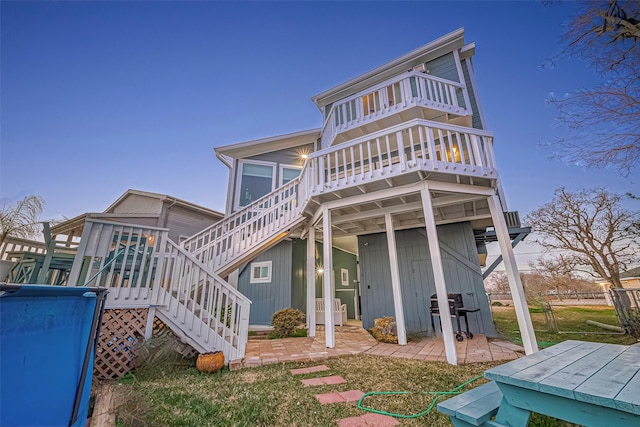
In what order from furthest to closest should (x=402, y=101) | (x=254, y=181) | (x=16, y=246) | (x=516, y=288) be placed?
(x=254, y=181), (x=402, y=101), (x=16, y=246), (x=516, y=288)

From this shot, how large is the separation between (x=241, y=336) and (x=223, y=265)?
82.6 inches

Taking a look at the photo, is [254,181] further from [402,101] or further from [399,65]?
[399,65]

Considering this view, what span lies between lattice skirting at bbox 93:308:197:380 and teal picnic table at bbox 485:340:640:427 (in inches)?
175

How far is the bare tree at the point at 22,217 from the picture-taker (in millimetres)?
6328

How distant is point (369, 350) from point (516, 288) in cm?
300

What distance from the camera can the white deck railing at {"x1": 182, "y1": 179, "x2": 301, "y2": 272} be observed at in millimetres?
5922

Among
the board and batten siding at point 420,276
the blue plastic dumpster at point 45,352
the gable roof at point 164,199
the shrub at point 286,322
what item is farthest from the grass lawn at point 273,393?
the gable roof at point 164,199

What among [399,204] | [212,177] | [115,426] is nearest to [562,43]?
[399,204]

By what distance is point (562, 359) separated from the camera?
1796 mm

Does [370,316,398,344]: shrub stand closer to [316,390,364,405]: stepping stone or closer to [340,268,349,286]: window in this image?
[316,390,364,405]: stepping stone

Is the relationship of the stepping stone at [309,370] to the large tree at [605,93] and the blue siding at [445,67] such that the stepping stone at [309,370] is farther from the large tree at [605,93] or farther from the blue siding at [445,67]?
the blue siding at [445,67]

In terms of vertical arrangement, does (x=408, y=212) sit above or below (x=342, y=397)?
above

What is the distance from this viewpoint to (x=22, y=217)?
676 centimetres

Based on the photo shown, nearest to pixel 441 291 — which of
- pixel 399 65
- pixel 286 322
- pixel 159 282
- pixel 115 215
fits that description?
pixel 286 322
